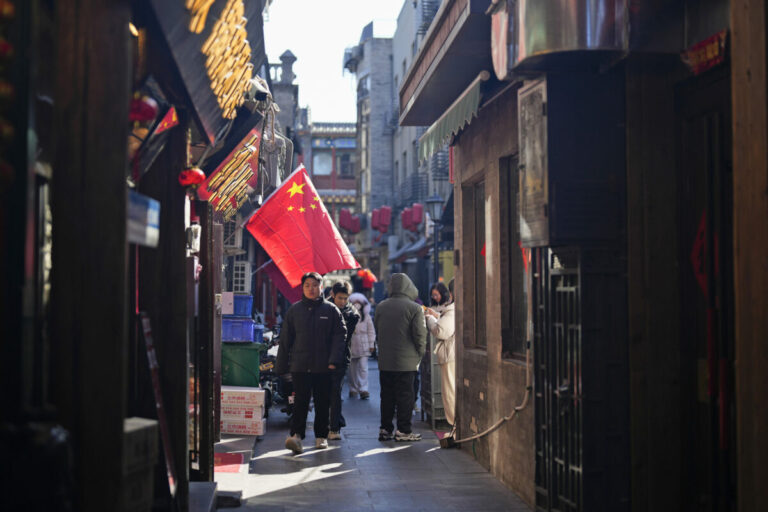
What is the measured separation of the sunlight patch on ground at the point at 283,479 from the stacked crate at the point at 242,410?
5.44ft

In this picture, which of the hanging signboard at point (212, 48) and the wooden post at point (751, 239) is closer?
the wooden post at point (751, 239)

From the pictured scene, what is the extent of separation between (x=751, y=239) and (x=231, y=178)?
22.4ft

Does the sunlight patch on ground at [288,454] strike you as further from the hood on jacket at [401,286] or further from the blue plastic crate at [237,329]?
the hood on jacket at [401,286]

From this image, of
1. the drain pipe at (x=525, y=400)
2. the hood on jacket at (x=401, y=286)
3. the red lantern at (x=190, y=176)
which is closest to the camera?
the red lantern at (x=190, y=176)

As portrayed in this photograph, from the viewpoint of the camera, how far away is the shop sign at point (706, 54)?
543cm

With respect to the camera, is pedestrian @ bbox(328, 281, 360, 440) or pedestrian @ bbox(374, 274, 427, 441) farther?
pedestrian @ bbox(374, 274, 427, 441)

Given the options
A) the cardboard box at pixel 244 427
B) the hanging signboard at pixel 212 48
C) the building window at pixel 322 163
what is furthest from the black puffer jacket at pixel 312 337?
the building window at pixel 322 163

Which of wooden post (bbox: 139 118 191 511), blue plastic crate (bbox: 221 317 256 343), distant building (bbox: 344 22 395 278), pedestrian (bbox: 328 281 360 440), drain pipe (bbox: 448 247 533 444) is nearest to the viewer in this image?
wooden post (bbox: 139 118 191 511)

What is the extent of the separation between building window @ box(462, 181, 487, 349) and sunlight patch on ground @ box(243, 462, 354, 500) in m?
2.45

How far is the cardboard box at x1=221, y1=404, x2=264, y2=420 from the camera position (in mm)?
11336

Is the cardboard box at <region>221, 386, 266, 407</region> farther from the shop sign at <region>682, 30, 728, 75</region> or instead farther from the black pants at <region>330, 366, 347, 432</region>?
the shop sign at <region>682, 30, 728, 75</region>

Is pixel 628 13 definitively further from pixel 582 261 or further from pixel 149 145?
pixel 149 145

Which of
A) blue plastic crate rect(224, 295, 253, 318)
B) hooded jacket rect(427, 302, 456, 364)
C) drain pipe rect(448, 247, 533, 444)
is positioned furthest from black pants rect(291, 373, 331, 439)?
drain pipe rect(448, 247, 533, 444)

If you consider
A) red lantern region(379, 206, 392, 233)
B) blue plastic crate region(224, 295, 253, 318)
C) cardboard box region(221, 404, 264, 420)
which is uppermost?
red lantern region(379, 206, 392, 233)
